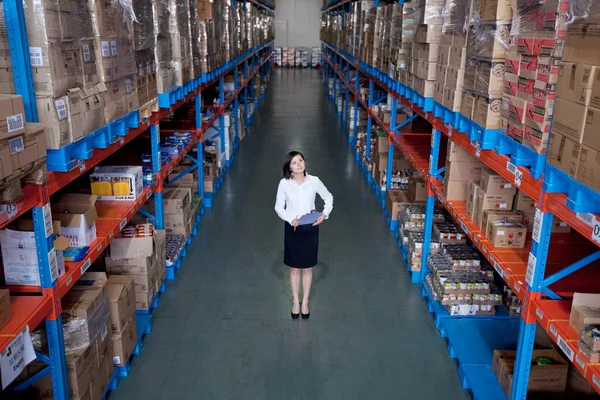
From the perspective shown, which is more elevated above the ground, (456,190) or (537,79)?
(537,79)

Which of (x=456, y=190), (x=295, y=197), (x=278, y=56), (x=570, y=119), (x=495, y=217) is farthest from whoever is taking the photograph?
(x=278, y=56)

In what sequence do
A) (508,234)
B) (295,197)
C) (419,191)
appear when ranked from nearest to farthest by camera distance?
(508,234) → (295,197) → (419,191)

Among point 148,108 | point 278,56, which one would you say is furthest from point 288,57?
point 148,108

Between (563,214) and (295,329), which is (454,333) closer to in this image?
(295,329)

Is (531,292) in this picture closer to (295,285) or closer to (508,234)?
(508,234)

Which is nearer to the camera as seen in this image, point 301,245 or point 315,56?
point 301,245

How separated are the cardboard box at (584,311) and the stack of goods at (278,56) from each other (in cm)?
3067

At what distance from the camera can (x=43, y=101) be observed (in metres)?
2.93

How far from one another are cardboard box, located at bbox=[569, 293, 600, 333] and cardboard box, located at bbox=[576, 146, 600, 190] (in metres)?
0.81

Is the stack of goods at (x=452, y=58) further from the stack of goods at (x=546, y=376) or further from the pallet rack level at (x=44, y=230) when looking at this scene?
the pallet rack level at (x=44, y=230)

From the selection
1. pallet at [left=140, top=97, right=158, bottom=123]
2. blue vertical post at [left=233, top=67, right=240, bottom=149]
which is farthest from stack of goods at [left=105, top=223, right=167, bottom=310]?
blue vertical post at [left=233, top=67, right=240, bottom=149]

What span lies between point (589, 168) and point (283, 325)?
3.42 m

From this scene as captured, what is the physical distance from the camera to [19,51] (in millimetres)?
2773

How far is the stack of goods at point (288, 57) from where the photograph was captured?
32125mm
